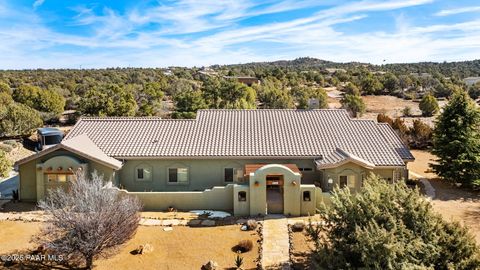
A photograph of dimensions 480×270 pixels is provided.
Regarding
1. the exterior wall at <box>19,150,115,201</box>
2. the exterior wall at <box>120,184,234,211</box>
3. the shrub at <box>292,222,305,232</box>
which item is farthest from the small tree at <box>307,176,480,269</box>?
the exterior wall at <box>19,150,115,201</box>

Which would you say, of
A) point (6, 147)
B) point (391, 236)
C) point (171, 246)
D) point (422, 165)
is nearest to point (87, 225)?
point (171, 246)

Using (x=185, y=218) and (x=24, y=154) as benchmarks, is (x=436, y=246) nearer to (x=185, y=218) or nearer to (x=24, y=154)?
(x=185, y=218)

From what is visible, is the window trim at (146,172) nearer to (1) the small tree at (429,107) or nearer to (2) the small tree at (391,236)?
(2) the small tree at (391,236)

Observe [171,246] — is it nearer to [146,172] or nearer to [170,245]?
[170,245]

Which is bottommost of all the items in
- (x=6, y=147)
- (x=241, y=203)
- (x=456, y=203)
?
(x=456, y=203)

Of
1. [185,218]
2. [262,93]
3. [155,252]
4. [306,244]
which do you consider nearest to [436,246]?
[306,244]

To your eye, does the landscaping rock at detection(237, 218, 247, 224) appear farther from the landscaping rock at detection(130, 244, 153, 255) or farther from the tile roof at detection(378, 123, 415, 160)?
the tile roof at detection(378, 123, 415, 160)
